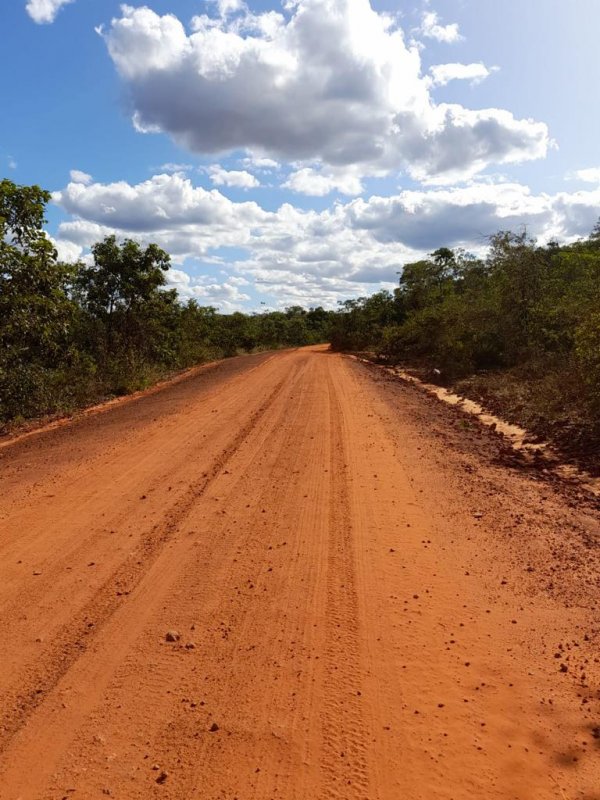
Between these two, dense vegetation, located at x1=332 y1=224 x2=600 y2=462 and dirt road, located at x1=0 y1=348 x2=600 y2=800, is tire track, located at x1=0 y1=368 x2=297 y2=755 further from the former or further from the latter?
dense vegetation, located at x1=332 y1=224 x2=600 y2=462

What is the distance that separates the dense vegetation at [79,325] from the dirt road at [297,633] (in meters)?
4.75

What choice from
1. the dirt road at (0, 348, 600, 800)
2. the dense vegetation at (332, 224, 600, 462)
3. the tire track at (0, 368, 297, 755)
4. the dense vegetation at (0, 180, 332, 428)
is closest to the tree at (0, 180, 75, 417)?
the dense vegetation at (0, 180, 332, 428)

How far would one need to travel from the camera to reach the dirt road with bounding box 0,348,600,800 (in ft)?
8.82

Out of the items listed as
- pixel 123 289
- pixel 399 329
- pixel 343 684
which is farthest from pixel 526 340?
pixel 343 684

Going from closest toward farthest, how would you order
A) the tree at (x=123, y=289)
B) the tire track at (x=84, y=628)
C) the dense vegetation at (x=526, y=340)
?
the tire track at (x=84, y=628) → the dense vegetation at (x=526, y=340) → the tree at (x=123, y=289)

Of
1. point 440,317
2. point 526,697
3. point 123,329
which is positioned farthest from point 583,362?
point 123,329

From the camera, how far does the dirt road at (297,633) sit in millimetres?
2688

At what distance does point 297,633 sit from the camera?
3.76 m

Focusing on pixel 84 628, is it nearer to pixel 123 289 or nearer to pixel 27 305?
pixel 27 305

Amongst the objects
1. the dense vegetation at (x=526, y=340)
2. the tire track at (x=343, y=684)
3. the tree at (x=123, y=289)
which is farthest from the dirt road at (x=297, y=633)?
the tree at (x=123, y=289)

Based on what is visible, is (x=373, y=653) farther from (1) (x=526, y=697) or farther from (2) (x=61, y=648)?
(2) (x=61, y=648)

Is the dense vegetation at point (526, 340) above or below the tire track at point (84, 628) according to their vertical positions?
above

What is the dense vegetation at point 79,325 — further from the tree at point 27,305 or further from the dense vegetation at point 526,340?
the dense vegetation at point 526,340

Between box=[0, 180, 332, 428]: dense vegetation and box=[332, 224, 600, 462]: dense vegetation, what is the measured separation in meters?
9.87
